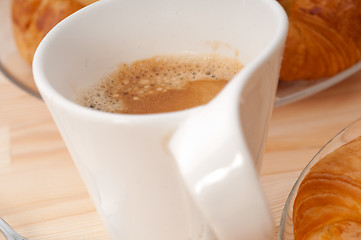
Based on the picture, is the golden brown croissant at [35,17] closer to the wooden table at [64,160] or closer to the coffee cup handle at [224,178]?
the wooden table at [64,160]

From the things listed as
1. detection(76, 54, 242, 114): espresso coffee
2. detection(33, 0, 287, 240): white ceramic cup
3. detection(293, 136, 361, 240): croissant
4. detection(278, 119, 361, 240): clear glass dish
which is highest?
detection(33, 0, 287, 240): white ceramic cup

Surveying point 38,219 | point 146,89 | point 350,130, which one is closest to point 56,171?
point 38,219

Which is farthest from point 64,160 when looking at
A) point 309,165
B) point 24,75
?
point 309,165

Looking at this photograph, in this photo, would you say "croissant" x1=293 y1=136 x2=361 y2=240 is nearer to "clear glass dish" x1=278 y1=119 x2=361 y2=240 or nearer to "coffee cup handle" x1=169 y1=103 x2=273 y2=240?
"clear glass dish" x1=278 y1=119 x2=361 y2=240

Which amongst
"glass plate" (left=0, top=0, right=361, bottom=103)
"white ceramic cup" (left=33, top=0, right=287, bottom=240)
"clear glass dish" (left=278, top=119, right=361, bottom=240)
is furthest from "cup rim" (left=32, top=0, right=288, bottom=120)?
"glass plate" (left=0, top=0, right=361, bottom=103)

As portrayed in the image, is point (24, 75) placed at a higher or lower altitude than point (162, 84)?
lower

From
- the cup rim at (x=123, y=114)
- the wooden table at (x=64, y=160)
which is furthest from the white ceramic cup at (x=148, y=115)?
the wooden table at (x=64, y=160)

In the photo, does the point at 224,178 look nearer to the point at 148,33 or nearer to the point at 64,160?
the point at 148,33

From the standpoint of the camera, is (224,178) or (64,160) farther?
(64,160)
